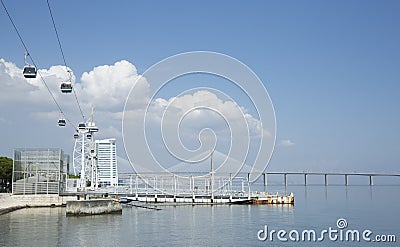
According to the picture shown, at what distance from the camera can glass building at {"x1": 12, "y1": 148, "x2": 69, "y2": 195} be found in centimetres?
5078

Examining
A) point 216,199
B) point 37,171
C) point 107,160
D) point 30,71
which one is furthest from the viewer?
point 107,160

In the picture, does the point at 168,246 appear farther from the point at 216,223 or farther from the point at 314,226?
the point at 314,226

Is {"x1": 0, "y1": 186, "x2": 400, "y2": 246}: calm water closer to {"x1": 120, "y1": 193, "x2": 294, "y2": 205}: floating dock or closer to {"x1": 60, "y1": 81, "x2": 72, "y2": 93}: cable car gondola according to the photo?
{"x1": 60, "y1": 81, "x2": 72, "y2": 93}: cable car gondola

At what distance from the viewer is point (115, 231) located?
3256 cm

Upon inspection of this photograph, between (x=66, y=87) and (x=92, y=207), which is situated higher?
(x=66, y=87)

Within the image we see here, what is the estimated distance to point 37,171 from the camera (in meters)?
51.8

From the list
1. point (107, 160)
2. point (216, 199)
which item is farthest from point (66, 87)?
point (107, 160)

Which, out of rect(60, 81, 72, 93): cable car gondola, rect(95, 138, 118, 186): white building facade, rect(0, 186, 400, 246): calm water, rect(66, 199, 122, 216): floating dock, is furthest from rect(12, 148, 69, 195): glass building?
rect(95, 138, 118, 186): white building facade

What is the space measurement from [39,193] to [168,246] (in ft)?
96.0

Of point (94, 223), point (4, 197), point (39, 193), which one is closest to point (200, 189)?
point (39, 193)

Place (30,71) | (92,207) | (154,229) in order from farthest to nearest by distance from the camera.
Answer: (92,207)
(154,229)
(30,71)

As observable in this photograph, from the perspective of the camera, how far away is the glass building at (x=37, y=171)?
50.8 metres

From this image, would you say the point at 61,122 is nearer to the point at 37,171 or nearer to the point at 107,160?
the point at 37,171

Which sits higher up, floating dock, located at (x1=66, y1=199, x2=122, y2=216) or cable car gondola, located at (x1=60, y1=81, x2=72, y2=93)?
cable car gondola, located at (x1=60, y1=81, x2=72, y2=93)
